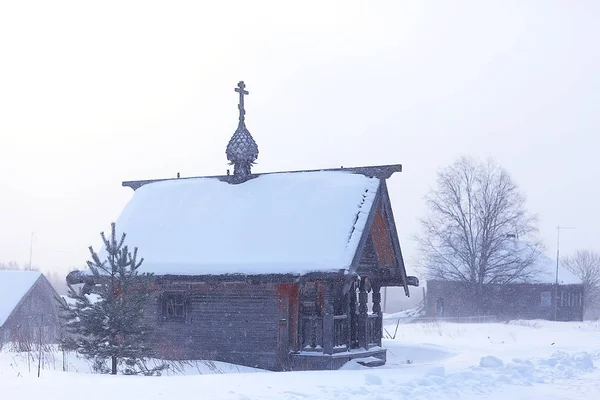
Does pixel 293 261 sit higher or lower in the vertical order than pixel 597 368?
higher

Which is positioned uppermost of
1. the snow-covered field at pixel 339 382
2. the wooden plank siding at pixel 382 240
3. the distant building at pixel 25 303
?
the wooden plank siding at pixel 382 240

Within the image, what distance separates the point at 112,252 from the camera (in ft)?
49.7

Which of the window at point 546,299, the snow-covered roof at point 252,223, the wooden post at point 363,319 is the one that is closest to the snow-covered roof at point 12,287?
the snow-covered roof at point 252,223

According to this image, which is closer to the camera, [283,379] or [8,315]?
[283,379]

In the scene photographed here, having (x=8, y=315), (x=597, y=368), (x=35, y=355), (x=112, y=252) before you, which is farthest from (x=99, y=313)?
(x=8, y=315)

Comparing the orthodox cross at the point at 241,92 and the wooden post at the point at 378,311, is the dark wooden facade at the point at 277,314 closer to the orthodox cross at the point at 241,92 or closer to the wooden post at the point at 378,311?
the wooden post at the point at 378,311

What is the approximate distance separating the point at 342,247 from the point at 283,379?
5.86 meters

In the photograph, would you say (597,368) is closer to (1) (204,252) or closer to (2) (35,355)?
(1) (204,252)

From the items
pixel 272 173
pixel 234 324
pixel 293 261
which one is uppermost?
pixel 272 173

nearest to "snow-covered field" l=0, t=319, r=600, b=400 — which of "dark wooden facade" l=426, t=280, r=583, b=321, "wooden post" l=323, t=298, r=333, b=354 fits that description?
"wooden post" l=323, t=298, r=333, b=354

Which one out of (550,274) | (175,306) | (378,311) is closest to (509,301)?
(550,274)

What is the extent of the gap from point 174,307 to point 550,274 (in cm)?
4363

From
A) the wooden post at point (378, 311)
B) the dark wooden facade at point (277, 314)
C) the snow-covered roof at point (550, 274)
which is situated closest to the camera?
the dark wooden facade at point (277, 314)

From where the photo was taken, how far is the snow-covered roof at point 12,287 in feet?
164
